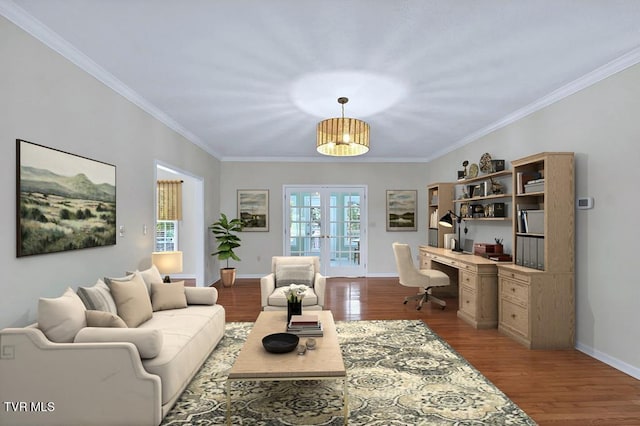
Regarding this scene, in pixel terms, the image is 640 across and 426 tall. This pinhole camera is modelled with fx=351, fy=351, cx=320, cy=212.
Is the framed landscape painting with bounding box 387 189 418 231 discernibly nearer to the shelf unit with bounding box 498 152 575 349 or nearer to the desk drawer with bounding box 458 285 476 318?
the desk drawer with bounding box 458 285 476 318

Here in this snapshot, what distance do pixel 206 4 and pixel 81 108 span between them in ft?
5.31

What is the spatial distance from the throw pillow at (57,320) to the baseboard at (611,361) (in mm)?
4346

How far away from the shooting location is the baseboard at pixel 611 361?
9.74 feet

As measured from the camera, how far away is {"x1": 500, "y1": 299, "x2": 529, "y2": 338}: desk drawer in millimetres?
3660

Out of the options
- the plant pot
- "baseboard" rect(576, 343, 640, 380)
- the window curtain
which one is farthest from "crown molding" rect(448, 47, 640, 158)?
the window curtain

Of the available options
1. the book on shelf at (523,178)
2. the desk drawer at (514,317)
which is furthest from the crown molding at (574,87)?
the desk drawer at (514,317)

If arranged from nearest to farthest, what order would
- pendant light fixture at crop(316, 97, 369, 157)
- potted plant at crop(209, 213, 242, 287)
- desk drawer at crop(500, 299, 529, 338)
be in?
desk drawer at crop(500, 299, 529, 338) < pendant light fixture at crop(316, 97, 369, 157) < potted plant at crop(209, 213, 242, 287)

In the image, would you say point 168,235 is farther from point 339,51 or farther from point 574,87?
point 574,87

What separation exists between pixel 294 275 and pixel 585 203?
336 cm

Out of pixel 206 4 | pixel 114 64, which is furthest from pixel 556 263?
pixel 114 64

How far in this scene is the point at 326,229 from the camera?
781 centimetres

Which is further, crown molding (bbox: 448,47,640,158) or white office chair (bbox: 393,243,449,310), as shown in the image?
white office chair (bbox: 393,243,449,310)

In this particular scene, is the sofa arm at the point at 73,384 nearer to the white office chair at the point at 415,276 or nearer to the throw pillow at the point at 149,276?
the throw pillow at the point at 149,276

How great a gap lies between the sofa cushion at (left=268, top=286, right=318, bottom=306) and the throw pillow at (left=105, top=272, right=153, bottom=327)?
1450 mm
